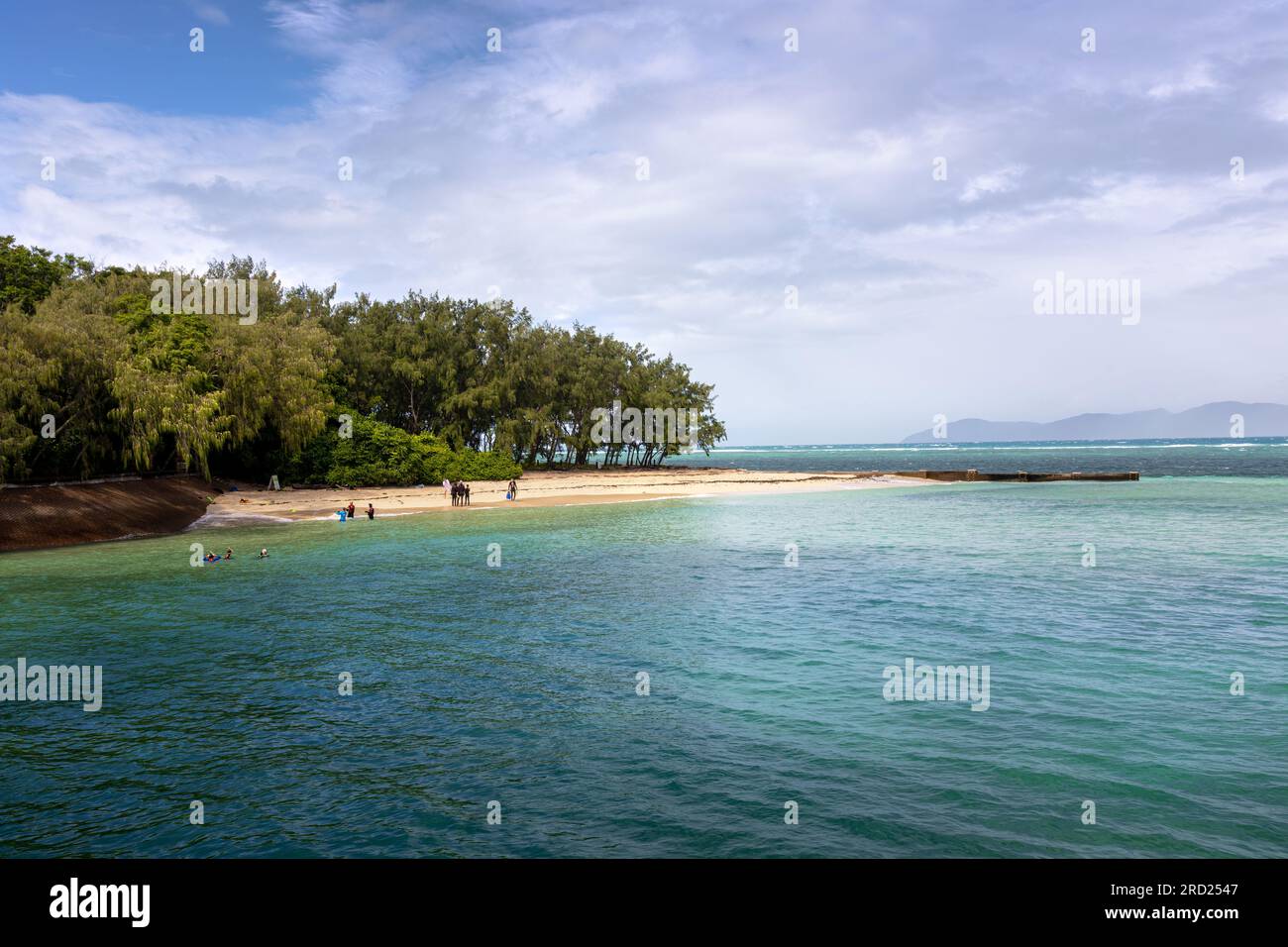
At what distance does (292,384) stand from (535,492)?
23.0 metres

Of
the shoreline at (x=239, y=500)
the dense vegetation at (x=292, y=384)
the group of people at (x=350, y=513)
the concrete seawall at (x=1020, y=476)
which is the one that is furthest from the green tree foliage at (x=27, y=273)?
the concrete seawall at (x=1020, y=476)

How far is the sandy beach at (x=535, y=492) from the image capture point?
5397cm

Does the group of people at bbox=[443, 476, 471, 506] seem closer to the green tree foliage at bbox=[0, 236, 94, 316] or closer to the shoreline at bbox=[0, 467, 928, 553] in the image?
the shoreline at bbox=[0, 467, 928, 553]

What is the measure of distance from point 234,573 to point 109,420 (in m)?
21.7

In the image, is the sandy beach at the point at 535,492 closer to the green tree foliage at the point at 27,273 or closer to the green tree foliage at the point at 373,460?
the green tree foliage at the point at 373,460

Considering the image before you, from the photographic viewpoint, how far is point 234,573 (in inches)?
1148

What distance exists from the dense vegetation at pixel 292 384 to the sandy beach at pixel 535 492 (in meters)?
3.37

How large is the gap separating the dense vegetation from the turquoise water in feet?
49.3

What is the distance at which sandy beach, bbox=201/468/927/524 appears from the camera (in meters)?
54.0

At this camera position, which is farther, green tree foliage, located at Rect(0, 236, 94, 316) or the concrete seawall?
the concrete seawall

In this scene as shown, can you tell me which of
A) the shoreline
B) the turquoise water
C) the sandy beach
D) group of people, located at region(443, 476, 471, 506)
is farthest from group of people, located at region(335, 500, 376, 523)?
the turquoise water
